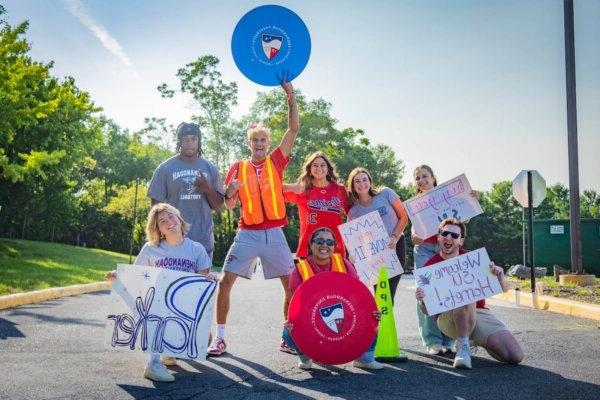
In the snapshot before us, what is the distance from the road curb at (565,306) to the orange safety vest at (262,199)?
5515 mm

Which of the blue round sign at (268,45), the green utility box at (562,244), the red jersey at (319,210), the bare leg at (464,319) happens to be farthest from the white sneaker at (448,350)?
the green utility box at (562,244)

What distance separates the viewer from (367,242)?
6.12 meters

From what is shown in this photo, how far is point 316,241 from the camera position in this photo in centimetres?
534

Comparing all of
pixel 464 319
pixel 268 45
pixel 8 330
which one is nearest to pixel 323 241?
pixel 464 319

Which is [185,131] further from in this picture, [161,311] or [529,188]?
[529,188]

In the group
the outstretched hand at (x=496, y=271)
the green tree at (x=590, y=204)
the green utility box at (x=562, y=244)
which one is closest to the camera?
the outstretched hand at (x=496, y=271)

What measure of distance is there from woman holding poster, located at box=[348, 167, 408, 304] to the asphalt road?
1.24 m

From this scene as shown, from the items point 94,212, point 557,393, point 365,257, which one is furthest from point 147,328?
point 94,212

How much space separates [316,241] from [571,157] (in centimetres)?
1057

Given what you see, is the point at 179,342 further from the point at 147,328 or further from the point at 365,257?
the point at 365,257

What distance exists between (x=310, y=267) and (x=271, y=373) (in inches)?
39.3

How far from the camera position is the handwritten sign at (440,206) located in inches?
252

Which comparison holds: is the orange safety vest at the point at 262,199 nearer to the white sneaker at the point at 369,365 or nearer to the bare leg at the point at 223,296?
the bare leg at the point at 223,296

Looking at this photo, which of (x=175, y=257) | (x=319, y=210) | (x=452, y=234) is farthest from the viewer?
(x=319, y=210)
